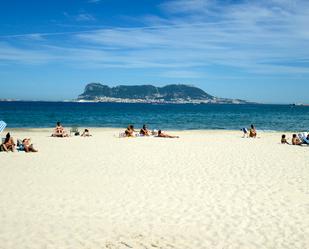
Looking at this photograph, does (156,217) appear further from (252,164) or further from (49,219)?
(252,164)

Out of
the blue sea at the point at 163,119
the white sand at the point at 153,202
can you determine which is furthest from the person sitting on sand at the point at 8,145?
the blue sea at the point at 163,119

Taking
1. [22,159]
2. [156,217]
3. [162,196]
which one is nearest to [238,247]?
[156,217]

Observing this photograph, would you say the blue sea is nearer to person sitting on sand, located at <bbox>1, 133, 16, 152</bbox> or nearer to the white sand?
person sitting on sand, located at <bbox>1, 133, 16, 152</bbox>

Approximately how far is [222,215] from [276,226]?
116 centimetres

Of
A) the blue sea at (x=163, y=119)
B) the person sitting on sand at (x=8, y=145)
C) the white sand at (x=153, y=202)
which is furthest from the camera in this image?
the blue sea at (x=163, y=119)

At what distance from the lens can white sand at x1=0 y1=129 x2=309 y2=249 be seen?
697 cm

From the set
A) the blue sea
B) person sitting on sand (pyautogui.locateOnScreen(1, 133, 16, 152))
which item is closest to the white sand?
person sitting on sand (pyautogui.locateOnScreen(1, 133, 16, 152))

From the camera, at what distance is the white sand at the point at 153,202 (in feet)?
22.9

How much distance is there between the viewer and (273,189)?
10.7 metres

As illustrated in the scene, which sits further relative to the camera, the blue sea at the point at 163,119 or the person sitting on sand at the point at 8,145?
the blue sea at the point at 163,119

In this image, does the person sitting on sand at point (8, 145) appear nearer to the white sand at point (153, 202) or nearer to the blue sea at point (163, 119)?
the white sand at point (153, 202)

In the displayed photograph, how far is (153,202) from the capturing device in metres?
9.27

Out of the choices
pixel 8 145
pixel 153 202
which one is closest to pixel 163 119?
pixel 8 145

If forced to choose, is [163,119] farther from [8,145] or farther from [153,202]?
[153,202]
